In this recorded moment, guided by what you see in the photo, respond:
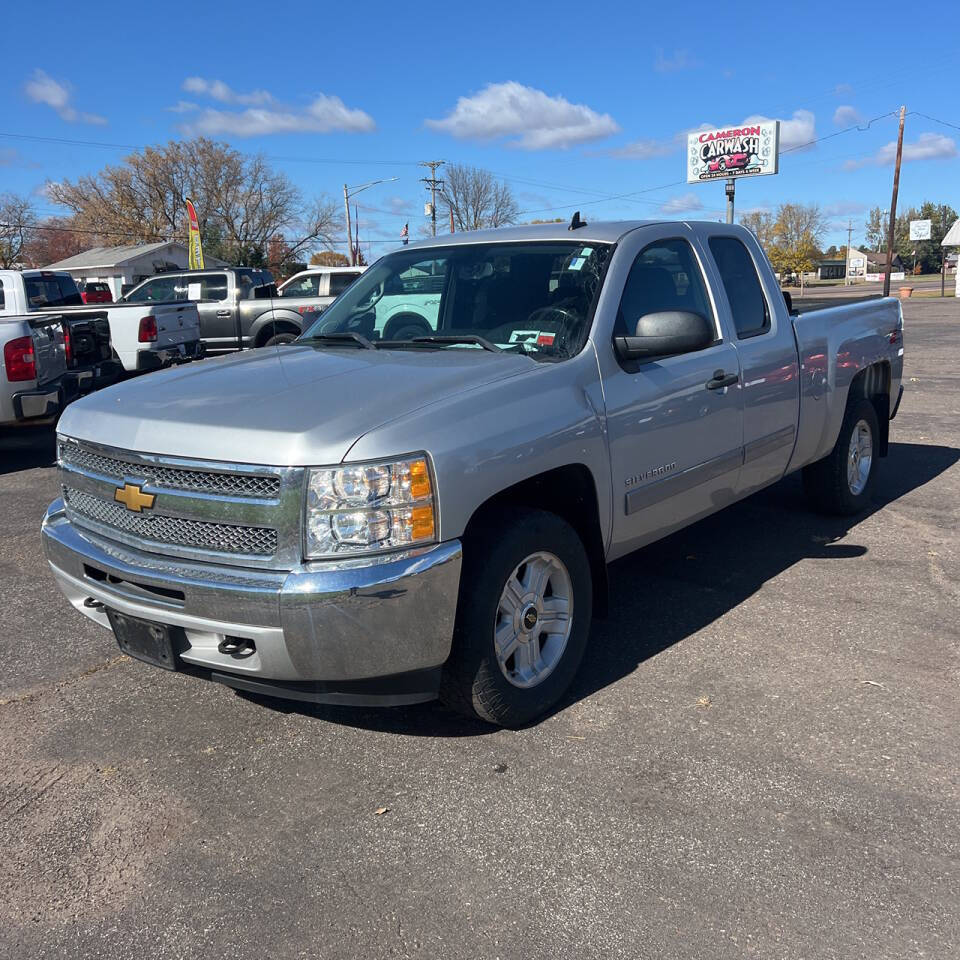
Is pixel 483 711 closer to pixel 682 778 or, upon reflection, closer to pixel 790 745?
pixel 682 778

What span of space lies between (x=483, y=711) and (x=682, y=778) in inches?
29.1

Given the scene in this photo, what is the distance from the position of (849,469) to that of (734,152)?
51.9 meters

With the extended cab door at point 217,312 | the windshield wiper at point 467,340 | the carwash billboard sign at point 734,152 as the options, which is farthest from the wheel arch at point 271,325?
the carwash billboard sign at point 734,152

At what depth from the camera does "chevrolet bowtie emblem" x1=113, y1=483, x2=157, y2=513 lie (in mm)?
3322

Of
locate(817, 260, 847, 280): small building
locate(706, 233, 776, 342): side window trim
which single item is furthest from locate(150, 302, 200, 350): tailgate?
locate(817, 260, 847, 280): small building

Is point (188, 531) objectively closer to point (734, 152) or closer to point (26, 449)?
point (26, 449)

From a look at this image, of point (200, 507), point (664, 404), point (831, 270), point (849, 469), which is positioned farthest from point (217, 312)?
point (831, 270)

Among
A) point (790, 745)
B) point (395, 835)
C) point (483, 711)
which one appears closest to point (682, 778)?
point (790, 745)

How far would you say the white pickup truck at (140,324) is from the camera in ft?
38.4

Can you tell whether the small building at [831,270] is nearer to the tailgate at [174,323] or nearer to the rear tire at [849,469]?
the tailgate at [174,323]

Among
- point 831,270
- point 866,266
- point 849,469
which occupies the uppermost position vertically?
point 849,469

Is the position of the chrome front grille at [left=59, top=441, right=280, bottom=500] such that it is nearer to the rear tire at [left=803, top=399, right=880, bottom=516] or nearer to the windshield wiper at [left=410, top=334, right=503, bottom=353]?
the windshield wiper at [left=410, top=334, right=503, bottom=353]

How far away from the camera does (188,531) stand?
3.25 meters

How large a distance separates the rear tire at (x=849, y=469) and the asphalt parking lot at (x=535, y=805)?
1444 mm
